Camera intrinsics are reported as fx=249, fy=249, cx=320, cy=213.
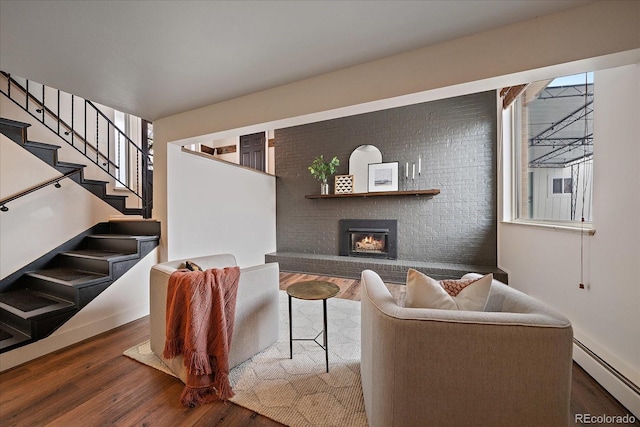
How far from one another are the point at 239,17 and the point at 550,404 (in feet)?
7.37

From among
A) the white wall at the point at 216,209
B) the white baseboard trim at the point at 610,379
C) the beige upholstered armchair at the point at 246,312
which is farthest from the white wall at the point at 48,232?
the white baseboard trim at the point at 610,379

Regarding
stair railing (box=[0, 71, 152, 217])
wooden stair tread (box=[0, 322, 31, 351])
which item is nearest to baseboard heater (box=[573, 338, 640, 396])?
wooden stair tread (box=[0, 322, 31, 351])

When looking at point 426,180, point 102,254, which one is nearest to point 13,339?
point 102,254

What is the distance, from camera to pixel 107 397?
5.10 ft

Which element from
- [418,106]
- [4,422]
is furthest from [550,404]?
[418,106]

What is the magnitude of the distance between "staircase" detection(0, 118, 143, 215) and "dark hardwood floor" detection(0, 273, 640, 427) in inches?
76.2

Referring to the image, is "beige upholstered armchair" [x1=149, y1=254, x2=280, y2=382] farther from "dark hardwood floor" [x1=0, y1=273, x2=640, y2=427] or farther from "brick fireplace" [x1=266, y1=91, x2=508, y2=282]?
"brick fireplace" [x1=266, y1=91, x2=508, y2=282]

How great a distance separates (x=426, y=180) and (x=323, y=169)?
70.8 inches

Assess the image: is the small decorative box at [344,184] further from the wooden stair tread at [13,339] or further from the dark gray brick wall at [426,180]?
the wooden stair tread at [13,339]

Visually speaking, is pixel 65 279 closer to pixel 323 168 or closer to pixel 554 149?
pixel 323 168

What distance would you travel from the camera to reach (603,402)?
57.5 inches

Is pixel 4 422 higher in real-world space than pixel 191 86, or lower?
lower

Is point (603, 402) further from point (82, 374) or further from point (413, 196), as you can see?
point (82, 374)

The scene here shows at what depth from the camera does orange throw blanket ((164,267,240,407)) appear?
4.93ft
